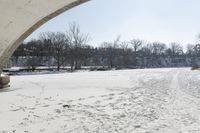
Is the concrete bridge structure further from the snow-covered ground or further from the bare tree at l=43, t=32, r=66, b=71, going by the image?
the bare tree at l=43, t=32, r=66, b=71

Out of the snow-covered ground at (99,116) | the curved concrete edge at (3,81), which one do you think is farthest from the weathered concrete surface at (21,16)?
the curved concrete edge at (3,81)

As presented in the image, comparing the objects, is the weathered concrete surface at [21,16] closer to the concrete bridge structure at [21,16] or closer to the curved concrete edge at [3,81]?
the concrete bridge structure at [21,16]

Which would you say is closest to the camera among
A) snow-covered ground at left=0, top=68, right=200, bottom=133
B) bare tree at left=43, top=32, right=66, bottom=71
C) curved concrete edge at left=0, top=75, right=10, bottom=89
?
snow-covered ground at left=0, top=68, right=200, bottom=133

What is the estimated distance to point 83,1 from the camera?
195 inches

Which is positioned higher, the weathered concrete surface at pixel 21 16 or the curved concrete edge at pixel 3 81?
the weathered concrete surface at pixel 21 16

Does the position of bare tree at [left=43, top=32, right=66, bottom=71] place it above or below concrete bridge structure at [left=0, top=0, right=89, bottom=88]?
above

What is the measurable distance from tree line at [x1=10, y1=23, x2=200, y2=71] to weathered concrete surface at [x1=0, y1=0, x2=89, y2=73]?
52.6 metres

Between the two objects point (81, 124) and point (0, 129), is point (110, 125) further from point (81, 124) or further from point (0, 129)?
point (0, 129)

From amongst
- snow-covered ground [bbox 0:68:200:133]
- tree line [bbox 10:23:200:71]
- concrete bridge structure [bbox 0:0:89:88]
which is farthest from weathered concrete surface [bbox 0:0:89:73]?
tree line [bbox 10:23:200:71]

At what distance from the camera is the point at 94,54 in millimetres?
83688

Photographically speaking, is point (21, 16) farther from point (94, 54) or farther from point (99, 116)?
point (94, 54)

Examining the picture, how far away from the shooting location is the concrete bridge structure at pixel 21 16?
16.0 ft

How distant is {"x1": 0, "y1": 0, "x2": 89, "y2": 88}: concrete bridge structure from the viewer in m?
4.86

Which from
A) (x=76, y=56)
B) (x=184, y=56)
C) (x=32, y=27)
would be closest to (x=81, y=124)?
(x=32, y=27)
